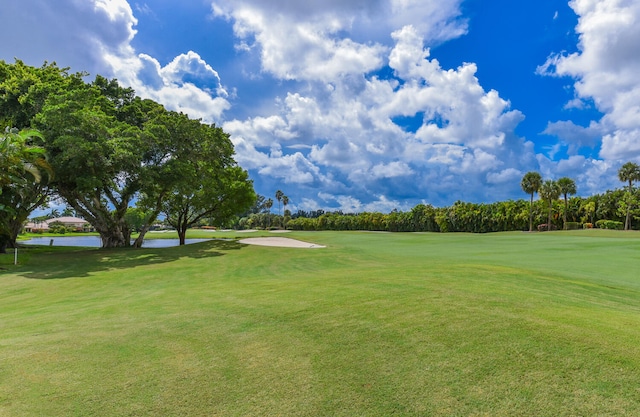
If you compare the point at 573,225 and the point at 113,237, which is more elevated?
the point at 573,225

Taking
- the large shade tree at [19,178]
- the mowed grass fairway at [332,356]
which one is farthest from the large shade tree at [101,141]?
the mowed grass fairway at [332,356]

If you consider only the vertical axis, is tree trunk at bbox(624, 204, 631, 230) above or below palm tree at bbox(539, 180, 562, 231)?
below

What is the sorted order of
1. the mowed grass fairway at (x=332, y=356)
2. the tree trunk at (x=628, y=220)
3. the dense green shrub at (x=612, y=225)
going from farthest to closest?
the dense green shrub at (x=612, y=225), the tree trunk at (x=628, y=220), the mowed grass fairway at (x=332, y=356)

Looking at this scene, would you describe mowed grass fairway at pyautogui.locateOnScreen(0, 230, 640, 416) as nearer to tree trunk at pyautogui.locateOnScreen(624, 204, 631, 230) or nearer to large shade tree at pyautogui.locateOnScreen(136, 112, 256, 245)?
large shade tree at pyautogui.locateOnScreen(136, 112, 256, 245)

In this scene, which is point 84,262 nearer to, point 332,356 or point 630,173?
point 332,356

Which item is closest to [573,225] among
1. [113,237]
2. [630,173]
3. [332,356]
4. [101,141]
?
[630,173]

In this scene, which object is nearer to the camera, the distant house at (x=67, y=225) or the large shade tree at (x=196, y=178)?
the large shade tree at (x=196, y=178)

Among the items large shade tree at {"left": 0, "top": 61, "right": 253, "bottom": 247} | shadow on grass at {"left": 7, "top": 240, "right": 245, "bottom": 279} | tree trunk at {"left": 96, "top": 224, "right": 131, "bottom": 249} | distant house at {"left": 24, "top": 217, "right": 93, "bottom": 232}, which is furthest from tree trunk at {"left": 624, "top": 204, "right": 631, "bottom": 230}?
distant house at {"left": 24, "top": 217, "right": 93, "bottom": 232}

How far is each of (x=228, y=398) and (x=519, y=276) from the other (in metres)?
11.5

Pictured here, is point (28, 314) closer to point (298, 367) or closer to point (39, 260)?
point (298, 367)

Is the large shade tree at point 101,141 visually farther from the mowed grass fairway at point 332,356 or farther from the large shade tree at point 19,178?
the mowed grass fairway at point 332,356

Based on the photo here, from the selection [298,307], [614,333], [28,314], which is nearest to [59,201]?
[28,314]

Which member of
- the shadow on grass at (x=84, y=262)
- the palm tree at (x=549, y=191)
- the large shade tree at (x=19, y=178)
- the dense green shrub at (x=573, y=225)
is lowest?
the shadow on grass at (x=84, y=262)

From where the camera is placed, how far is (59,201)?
31.2 metres
